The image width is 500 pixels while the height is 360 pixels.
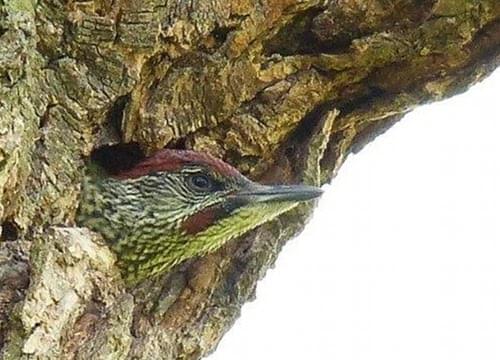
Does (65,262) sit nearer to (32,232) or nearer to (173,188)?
(32,232)

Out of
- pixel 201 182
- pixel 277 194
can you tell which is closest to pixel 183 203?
pixel 201 182

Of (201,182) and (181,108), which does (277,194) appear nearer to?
(201,182)

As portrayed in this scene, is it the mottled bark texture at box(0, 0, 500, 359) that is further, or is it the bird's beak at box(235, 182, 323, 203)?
the bird's beak at box(235, 182, 323, 203)

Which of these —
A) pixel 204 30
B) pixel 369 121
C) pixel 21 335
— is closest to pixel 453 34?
pixel 369 121

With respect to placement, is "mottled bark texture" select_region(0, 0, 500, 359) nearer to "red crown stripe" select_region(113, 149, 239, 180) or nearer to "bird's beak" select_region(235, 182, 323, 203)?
"red crown stripe" select_region(113, 149, 239, 180)

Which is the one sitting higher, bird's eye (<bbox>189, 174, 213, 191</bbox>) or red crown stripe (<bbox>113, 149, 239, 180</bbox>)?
red crown stripe (<bbox>113, 149, 239, 180</bbox>)

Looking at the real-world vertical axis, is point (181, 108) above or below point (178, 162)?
above

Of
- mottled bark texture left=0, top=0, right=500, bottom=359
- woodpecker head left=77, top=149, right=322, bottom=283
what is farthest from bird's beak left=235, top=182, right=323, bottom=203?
mottled bark texture left=0, top=0, right=500, bottom=359
